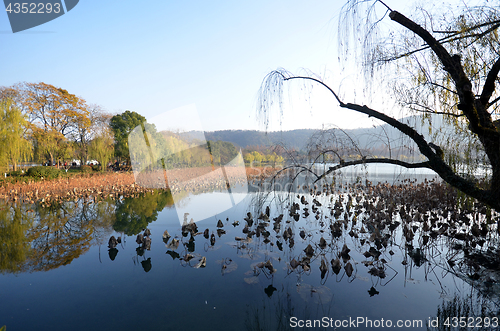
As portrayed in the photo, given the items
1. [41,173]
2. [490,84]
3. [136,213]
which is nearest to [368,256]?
[490,84]

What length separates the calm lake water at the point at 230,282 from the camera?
285cm

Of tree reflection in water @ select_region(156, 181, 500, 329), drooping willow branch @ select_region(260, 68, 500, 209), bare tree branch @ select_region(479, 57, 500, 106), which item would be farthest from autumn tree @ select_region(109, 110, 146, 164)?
bare tree branch @ select_region(479, 57, 500, 106)

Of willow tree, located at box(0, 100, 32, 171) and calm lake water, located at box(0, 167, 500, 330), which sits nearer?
calm lake water, located at box(0, 167, 500, 330)

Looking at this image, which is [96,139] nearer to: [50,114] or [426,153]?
[50,114]

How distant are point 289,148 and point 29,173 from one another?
61.9 ft

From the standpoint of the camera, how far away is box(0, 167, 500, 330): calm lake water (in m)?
2.85

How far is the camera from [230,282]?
370cm

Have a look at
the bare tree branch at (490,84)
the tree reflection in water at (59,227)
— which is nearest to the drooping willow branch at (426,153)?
the bare tree branch at (490,84)

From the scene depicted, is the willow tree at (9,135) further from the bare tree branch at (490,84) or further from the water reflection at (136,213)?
the bare tree branch at (490,84)

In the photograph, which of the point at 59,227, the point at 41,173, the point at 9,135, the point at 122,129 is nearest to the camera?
the point at 59,227

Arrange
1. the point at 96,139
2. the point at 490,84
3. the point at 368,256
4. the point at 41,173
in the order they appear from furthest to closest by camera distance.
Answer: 1. the point at 96,139
2. the point at 41,173
3. the point at 368,256
4. the point at 490,84

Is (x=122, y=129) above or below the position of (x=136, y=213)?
above

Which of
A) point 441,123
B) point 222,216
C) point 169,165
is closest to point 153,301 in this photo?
point 222,216

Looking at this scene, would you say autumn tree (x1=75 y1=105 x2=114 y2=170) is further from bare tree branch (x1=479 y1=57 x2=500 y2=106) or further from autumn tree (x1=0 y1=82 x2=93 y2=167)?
bare tree branch (x1=479 y1=57 x2=500 y2=106)
